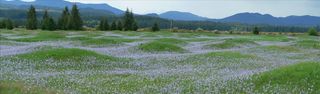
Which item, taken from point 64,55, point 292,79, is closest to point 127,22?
point 64,55

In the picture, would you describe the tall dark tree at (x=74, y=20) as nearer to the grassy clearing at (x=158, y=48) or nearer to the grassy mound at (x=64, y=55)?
the grassy clearing at (x=158, y=48)

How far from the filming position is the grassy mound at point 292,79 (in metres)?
19.0

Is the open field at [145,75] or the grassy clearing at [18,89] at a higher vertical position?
the grassy clearing at [18,89]

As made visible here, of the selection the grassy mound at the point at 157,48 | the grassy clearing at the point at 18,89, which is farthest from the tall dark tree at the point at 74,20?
the grassy clearing at the point at 18,89

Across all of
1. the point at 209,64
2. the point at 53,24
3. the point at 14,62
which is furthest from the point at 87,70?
the point at 53,24

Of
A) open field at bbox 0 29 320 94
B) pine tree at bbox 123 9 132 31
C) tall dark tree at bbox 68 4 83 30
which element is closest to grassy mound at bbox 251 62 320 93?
open field at bbox 0 29 320 94

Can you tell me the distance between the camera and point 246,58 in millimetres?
35594

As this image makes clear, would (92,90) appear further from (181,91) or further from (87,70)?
(87,70)

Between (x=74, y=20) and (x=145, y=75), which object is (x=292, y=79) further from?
(x=74, y=20)

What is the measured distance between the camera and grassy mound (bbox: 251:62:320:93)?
1898 cm

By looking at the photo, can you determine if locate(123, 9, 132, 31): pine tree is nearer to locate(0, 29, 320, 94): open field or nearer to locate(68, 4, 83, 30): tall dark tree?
locate(68, 4, 83, 30): tall dark tree

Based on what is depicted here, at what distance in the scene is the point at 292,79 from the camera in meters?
20.1

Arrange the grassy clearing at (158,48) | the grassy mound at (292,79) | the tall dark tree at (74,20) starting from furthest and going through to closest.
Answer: the tall dark tree at (74,20) → the grassy clearing at (158,48) → the grassy mound at (292,79)

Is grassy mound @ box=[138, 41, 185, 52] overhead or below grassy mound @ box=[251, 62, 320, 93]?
below
